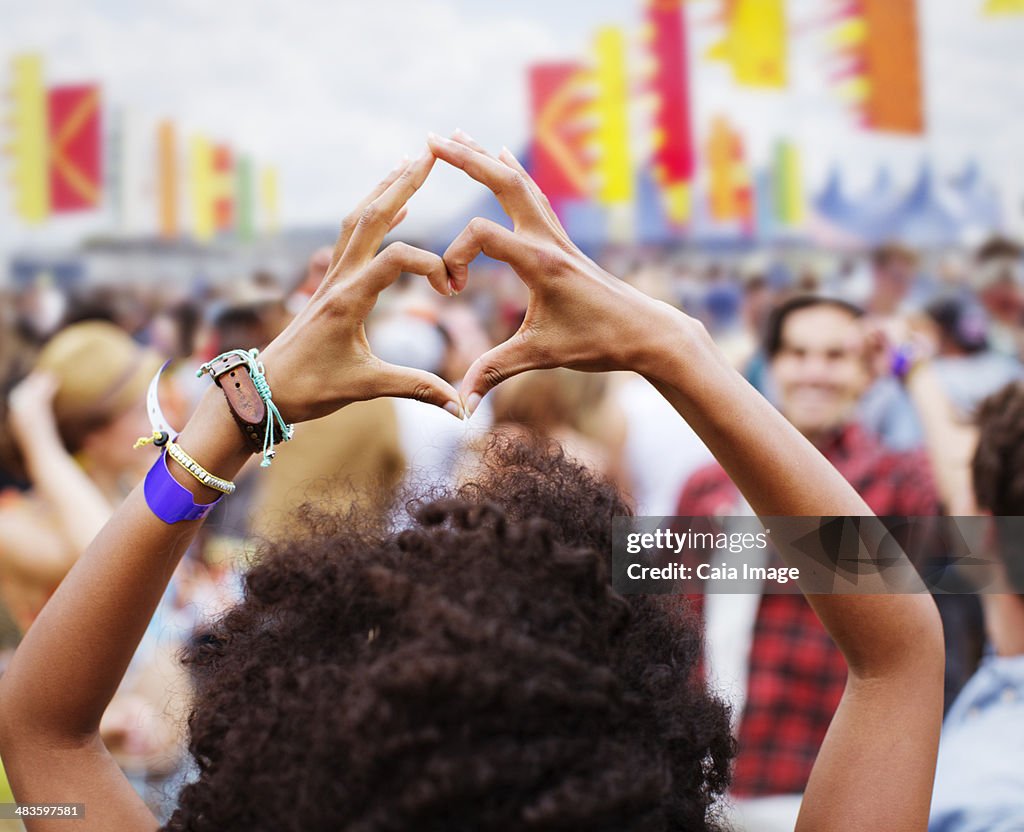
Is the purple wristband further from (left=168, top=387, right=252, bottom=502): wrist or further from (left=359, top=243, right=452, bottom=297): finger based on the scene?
(left=359, top=243, right=452, bottom=297): finger

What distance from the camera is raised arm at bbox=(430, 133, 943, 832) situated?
1.03 meters

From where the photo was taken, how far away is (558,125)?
857 centimetres

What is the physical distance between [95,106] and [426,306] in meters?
5.76

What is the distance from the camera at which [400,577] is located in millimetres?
913

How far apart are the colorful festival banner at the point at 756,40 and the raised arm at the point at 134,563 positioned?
23.6ft

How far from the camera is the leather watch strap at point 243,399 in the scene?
1070 mm

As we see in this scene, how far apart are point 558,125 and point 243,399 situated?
7.91m

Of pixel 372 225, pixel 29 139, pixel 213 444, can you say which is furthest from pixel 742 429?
pixel 29 139

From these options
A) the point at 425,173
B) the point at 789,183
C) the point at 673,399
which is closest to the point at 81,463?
the point at 425,173

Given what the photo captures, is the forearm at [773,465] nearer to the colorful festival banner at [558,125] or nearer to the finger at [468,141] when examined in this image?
the finger at [468,141]

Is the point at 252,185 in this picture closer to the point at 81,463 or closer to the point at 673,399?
the point at 81,463

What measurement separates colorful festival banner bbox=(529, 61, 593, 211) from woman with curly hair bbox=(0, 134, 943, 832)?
7.55 meters

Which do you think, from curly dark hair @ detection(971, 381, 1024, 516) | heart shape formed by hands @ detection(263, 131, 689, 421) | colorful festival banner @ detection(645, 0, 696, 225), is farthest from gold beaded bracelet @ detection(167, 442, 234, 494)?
colorful festival banner @ detection(645, 0, 696, 225)

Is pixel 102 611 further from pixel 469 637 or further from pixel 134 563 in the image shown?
pixel 469 637
